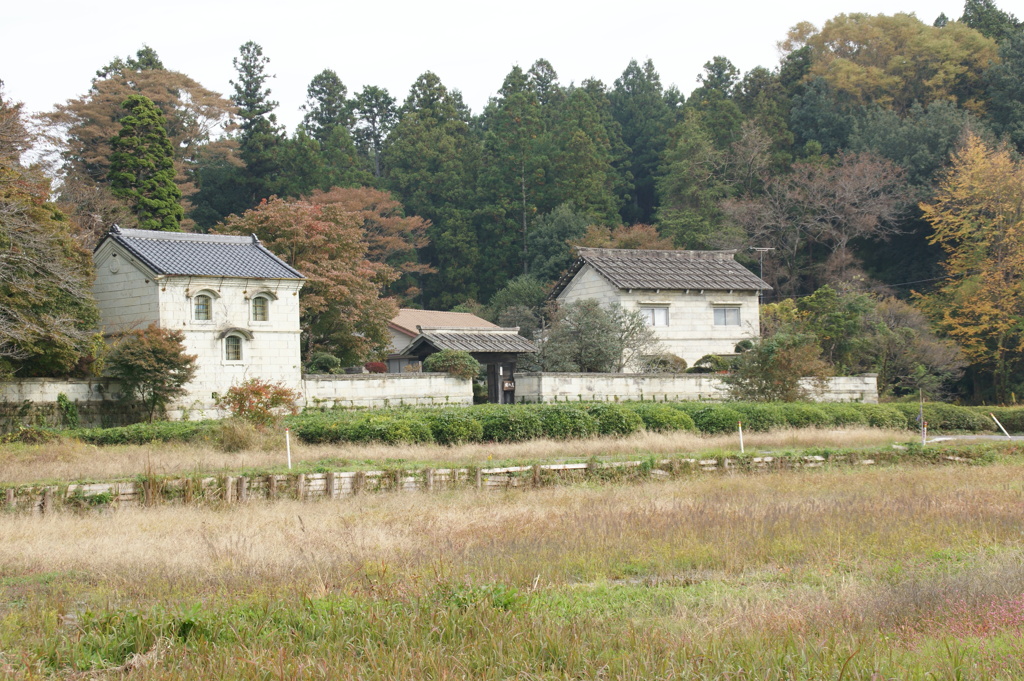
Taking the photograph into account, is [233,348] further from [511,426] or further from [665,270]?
[665,270]

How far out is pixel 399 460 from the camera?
22188 mm

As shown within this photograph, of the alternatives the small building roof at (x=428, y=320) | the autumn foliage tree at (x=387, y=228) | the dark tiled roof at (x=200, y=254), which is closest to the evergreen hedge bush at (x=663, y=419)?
the dark tiled roof at (x=200, y=254)

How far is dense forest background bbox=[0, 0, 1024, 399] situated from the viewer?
5631 centimetres

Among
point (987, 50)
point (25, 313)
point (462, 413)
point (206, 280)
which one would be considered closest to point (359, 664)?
point (462, 413)

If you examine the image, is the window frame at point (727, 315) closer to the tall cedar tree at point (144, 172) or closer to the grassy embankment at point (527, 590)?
the tall cedar tree at point (144, 172)

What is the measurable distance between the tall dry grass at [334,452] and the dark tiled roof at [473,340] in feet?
50.7

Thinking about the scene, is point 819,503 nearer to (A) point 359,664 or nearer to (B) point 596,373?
(A) point 359,664

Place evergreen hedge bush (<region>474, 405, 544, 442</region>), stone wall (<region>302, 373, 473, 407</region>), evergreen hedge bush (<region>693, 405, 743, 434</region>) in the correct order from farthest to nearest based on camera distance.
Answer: stone wall (<region>302, 373, 473, 407</region>)
evergreen hedge bush (<region>693, 405, 743, 434</region>)
evergreen hedge bush (<region>474, 405, 544, 442</region>)

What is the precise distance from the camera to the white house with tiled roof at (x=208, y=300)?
113ft

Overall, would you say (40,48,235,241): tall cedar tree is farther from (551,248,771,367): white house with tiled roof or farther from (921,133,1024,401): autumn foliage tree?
(921,133,1024,401): autumn foliage tree

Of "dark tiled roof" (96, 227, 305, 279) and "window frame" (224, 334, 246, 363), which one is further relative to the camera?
"window frame" (224, 334, 246, 363)

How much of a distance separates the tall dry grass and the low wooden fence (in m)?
1.23

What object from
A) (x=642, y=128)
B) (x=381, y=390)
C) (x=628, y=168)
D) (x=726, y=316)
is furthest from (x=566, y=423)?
(x=642, y=128)

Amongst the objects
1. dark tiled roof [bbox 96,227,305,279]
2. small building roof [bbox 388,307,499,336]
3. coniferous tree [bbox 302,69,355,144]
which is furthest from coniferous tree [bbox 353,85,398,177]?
dark tiled roof [bbox 96,227,305,279]
